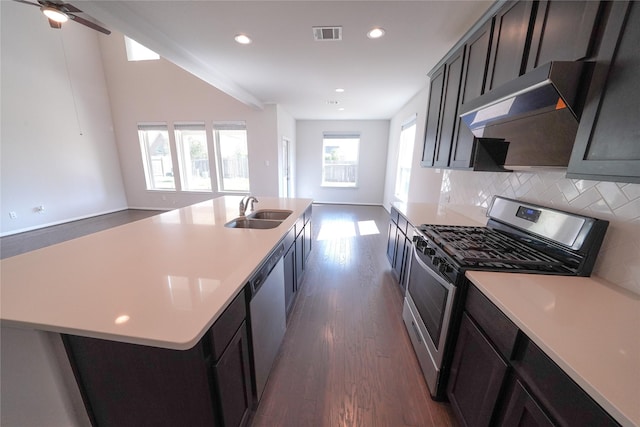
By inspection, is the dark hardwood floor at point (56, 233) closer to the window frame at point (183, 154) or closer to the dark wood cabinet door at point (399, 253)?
the window frame at point (183, 154)

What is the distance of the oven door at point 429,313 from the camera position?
1.26m

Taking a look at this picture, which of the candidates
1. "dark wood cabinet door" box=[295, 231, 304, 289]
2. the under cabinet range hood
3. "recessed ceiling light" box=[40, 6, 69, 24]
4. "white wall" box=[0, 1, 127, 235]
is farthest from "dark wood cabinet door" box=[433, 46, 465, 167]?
"white wall" box=[0, 1, 127, 235]

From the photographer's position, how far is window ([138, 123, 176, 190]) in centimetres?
564

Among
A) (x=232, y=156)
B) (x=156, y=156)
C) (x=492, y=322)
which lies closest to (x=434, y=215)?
(x=492, y=322)

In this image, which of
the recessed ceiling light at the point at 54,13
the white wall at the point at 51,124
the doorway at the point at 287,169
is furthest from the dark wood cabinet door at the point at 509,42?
the white wall at the point at 51,124

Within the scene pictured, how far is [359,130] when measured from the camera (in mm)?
6461

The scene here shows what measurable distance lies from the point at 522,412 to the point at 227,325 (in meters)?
1.12

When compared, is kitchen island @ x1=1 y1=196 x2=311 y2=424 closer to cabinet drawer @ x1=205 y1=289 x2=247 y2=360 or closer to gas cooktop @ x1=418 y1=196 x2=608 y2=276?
cabinet drawer @ x1=205 y1=289 x2=247 y2=360

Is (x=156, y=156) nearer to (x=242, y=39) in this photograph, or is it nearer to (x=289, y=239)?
(x=242, y=39)

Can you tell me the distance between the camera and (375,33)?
214 centimetres

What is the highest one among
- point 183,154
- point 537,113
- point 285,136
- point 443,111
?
point 285,136

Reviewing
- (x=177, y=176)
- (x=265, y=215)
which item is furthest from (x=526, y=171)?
(x=177, y=176)

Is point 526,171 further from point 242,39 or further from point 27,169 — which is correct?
point 27,169

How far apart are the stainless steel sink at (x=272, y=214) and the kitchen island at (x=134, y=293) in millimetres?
856
